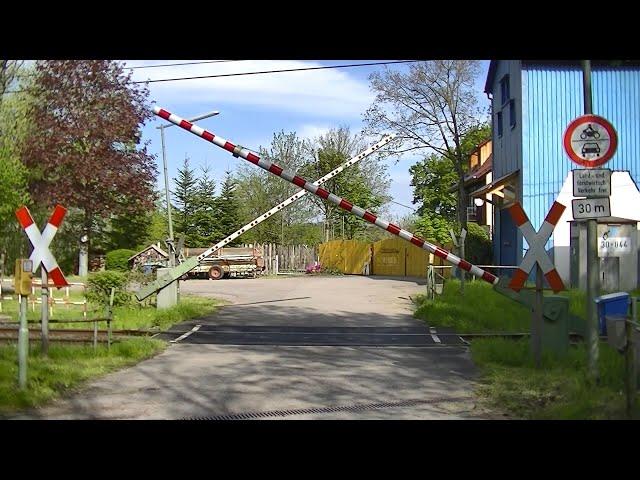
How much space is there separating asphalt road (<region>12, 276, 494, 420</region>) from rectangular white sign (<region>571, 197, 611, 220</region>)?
238 centimetres

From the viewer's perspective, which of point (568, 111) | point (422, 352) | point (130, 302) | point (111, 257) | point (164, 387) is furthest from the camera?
point (568, 111)

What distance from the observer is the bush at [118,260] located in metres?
18.0

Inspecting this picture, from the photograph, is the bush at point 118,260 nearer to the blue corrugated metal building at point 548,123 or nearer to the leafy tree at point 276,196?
the blue corrugated metal building at point 548,123

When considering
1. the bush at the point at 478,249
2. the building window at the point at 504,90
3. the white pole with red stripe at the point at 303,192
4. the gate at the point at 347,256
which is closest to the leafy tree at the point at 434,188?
the gate at the point at 347,256

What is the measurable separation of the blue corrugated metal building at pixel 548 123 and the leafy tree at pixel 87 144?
10428mm

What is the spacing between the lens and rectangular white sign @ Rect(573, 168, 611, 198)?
7.75 meters

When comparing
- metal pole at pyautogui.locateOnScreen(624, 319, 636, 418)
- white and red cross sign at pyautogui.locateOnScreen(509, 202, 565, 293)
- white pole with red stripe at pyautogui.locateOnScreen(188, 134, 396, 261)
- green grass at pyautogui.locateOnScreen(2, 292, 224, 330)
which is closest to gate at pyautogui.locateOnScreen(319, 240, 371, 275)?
white pole with red stripe at pyautogui.locateOnScreen(188, 134, 396, 261)

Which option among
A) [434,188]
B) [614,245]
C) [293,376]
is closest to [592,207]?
[293,376]

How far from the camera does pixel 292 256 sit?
45.4 metres
